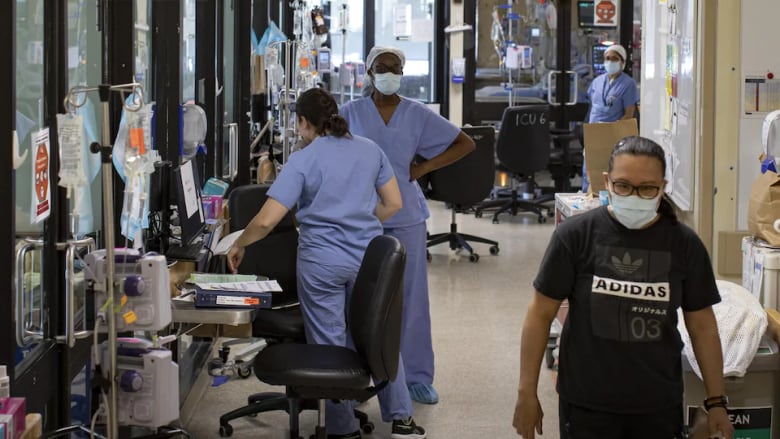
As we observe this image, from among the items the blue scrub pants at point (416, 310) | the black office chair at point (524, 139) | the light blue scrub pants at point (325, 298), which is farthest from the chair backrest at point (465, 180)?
the light blue scrub pants at point (325, 298)

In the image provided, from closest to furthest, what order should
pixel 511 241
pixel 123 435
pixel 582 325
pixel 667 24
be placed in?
pixel 582 325
pixel 123 435
pixel 667 24
pixel 511 241

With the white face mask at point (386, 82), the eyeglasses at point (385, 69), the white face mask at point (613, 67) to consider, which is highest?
the white face mask at point (613, 67)

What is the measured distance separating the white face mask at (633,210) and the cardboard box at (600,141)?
2.73 meters

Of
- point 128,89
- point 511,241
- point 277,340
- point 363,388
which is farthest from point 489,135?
point 128,89

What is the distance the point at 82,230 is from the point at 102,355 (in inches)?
27.9

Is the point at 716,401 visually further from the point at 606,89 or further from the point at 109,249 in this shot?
the point at 606,89

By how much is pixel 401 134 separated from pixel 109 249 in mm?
2409

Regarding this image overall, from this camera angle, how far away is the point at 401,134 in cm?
520

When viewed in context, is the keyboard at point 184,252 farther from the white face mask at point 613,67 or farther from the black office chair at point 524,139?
the white face mask at point 613,67

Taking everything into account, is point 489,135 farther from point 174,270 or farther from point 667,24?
point 174,270

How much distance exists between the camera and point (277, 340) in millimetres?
4750

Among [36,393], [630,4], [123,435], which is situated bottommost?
[123,435]

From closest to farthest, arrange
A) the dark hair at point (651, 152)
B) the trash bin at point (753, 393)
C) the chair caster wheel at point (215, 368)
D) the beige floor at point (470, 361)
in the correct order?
the dark hair at point (651, 152)
the trash bin at point (753, 393)
the beige floor at point (470, 361)
the chair caster wheel at point (215, 368)

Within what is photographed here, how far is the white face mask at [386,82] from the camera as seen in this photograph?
16.9ft
